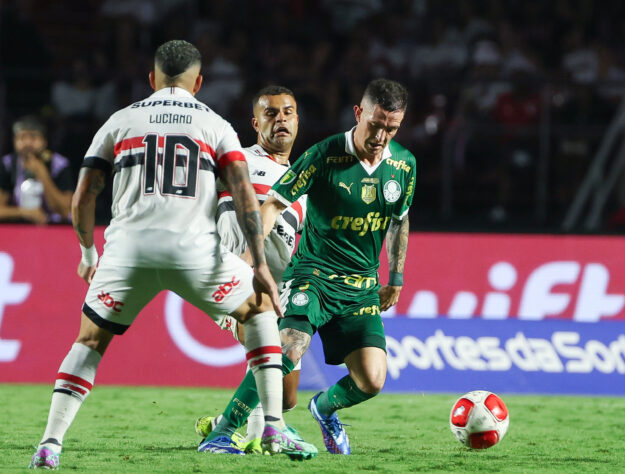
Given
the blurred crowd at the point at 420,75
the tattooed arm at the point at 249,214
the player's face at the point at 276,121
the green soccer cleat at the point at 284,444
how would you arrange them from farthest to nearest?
the blurred crowd at the point at 420,75 → the player's face at the point at 276,121 → the green soccer cleat at the point at 284,444 → the tattooed arm at the point at 249,214

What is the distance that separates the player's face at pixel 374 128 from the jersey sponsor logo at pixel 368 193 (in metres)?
0.18

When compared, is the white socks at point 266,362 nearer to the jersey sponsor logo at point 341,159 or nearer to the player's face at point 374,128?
the jersey sponsor logo at point 341,159

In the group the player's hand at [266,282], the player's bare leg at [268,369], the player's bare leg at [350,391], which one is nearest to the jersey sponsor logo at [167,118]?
the player's hand at [266,282]

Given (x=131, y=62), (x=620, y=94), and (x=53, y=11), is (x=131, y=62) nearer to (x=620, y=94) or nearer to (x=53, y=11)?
(x=53, y=11)

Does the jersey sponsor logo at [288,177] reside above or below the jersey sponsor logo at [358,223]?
above

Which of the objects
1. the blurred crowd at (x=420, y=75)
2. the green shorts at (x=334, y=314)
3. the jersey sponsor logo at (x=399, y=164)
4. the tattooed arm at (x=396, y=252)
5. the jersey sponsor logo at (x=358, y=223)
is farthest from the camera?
the blurred crowd at (x=420, y=75)

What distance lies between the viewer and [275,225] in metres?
6.46

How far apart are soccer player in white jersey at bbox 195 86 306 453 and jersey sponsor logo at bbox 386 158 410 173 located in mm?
672

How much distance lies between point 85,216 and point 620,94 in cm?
901

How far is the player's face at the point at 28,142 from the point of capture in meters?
9.75

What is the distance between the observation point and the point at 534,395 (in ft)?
30.7

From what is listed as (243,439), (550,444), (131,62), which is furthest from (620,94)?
(243,439)

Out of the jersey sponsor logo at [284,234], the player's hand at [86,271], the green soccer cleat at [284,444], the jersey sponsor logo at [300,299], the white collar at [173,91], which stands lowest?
the green soccer cleat at [284,444]

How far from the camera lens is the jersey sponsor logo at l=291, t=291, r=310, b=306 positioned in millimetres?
5980
